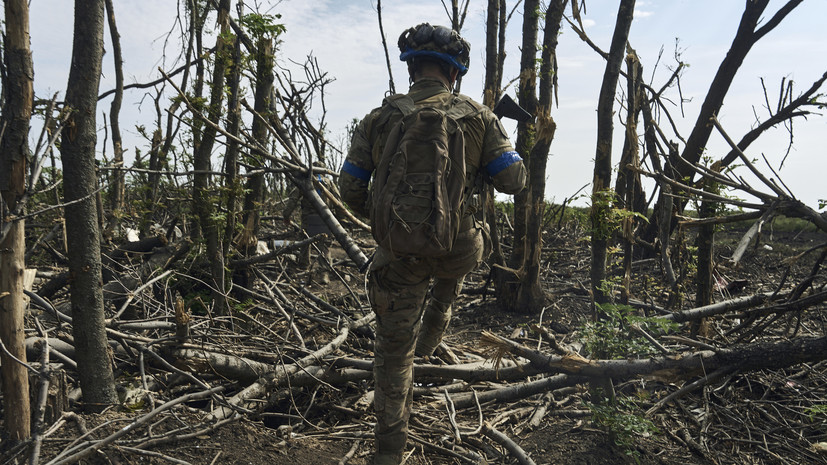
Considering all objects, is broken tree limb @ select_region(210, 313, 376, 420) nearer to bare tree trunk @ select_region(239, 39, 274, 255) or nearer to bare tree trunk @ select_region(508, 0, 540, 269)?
bare tree trunk @ select_region(239, 39, 274, 255)

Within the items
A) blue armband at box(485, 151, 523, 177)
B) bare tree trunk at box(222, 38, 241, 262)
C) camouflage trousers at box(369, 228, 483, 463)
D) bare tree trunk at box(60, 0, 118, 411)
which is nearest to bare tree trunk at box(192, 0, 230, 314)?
bare tree trunk at box(222, 38, 241, 262)

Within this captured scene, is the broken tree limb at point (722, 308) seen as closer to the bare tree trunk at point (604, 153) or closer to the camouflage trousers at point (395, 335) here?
the bare tree trunk at point (604, 153)

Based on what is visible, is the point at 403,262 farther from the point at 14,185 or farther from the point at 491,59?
the point at 491,59

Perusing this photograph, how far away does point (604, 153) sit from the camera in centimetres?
472

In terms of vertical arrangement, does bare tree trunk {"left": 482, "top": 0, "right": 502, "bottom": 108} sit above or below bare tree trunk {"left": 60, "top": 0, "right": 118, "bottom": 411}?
above

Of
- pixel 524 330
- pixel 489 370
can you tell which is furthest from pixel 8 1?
pixel 524 330

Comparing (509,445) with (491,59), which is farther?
(491,59)

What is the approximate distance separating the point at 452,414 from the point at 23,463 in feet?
7.67

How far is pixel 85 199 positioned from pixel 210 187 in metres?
2.32

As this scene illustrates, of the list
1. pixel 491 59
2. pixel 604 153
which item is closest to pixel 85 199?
pixel 604 153

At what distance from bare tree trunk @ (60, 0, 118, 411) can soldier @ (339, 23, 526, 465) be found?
1.40m

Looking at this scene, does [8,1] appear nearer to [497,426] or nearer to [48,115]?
[48,115]

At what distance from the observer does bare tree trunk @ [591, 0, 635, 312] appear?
4492 millimetres

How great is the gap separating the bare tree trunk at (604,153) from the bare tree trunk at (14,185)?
12.5 feet
